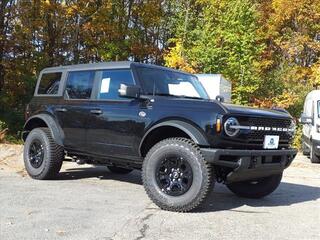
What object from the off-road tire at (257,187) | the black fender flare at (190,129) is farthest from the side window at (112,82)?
the off-road tire at (257,187)

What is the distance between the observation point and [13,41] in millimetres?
23812

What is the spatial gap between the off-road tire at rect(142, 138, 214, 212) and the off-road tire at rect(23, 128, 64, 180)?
225 centimetres

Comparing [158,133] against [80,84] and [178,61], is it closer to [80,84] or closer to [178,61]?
[80,84]

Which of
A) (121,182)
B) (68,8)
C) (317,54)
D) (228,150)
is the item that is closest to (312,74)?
(317,54)

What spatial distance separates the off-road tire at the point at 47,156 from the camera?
8.37 metres

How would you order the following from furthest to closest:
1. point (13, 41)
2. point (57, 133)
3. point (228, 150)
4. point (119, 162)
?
1. point (13, 41)
2. point (57, 133)
3. point (119, 162)
4. point (228, 150)

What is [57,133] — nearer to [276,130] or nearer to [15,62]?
[276,130]

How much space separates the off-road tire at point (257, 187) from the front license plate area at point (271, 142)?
1017 millimetres

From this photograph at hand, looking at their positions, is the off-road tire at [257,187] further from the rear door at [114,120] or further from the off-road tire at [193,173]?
the rear door at [114,120]

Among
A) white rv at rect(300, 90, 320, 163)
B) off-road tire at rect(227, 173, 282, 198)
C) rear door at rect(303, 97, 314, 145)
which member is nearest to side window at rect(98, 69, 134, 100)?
off-road tire at rect(227, 173, 282, 198)

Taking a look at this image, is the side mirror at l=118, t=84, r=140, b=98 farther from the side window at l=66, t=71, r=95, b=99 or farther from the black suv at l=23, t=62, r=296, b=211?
the side window at l=66, t=71, r=95, b=99

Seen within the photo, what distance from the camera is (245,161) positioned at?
6230mm

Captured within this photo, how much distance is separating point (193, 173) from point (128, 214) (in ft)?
3.06

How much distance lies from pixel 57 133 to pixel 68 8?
18.9 m
